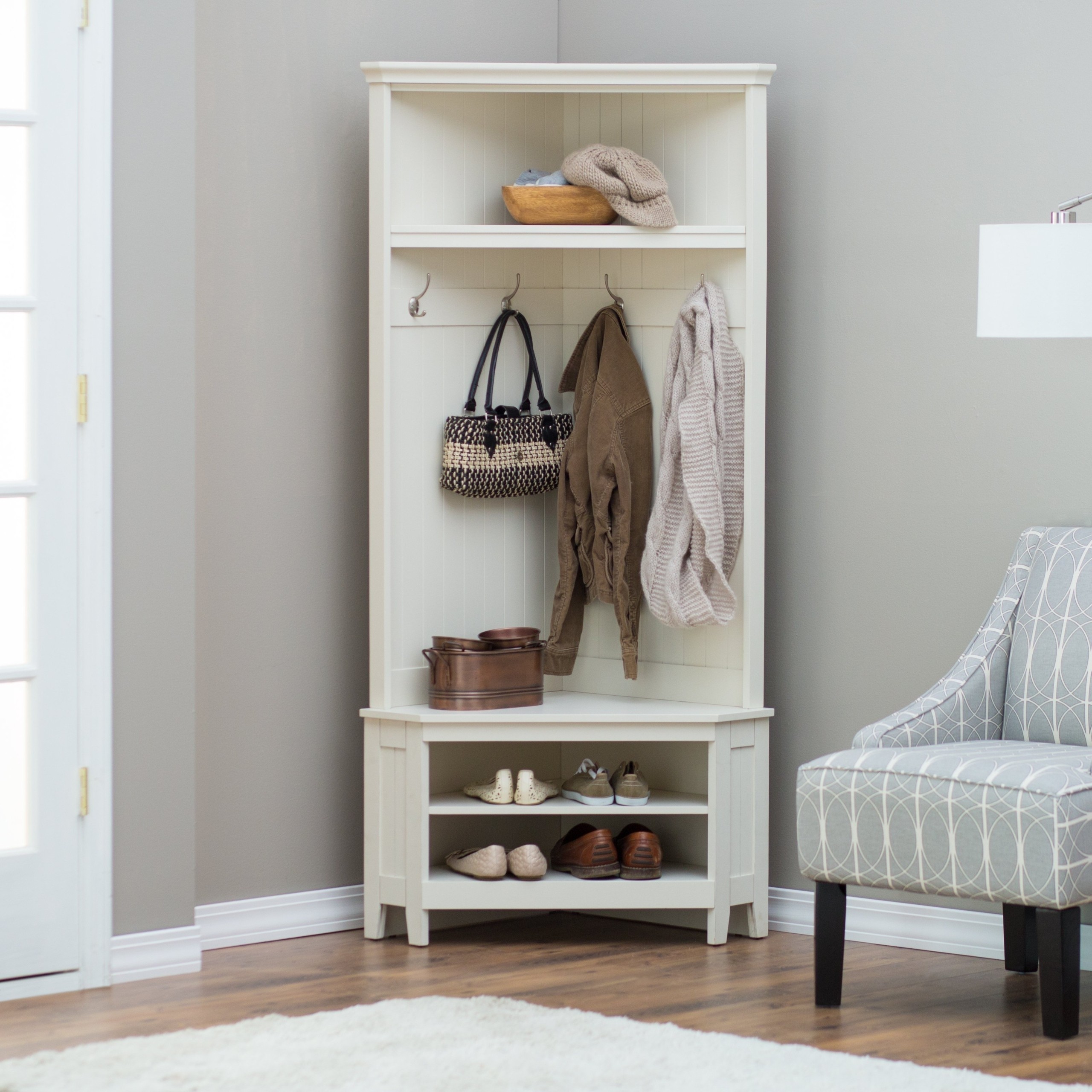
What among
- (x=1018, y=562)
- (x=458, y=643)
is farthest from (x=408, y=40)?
(x=1018, y=562)

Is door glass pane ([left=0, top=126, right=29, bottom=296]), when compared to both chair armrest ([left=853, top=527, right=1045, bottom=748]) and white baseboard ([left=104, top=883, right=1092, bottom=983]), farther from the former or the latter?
chair armrest ([left=853, top=527, right=1045, bottom=748])

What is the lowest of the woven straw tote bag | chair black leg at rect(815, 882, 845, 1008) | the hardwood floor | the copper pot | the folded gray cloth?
the hardwood floor

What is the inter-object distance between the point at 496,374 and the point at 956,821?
5.40ft

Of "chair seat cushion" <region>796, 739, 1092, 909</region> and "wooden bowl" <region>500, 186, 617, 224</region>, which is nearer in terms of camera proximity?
"chair seat cushion" <region>796, 739, 1092, 909</region>

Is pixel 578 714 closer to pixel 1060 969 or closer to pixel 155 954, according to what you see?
pixel 155 954

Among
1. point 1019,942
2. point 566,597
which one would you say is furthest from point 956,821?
point 566,597

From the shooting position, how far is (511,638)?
3.67 m

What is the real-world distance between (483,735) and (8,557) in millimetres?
1088

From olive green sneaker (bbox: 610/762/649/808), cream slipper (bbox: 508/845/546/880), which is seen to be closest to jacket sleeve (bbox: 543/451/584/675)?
olive green sneaker (bbox: 610/762/649/808)

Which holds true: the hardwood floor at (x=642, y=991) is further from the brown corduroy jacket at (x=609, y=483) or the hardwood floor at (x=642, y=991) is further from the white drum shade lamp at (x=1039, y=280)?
the white drum shade lamp at (x=1039, y=280)

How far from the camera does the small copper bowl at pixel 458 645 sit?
3604mm

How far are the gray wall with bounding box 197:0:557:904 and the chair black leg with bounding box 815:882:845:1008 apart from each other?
1257 mm

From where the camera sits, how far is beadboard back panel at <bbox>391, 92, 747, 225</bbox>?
3.68 metres

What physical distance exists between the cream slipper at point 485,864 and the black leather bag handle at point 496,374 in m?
1.01
